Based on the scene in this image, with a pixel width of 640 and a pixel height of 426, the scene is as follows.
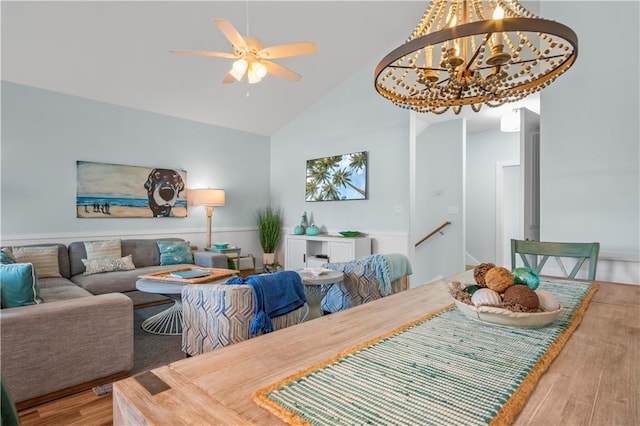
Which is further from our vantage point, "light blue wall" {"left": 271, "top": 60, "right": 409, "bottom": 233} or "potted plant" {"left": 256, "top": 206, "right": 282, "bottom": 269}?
"potted plant" {"left": 256, "top": 206, "right": 282, "bottom": 269}

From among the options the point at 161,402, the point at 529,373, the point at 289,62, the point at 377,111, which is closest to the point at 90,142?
the point at 289,62

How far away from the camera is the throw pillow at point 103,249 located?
3.91 m

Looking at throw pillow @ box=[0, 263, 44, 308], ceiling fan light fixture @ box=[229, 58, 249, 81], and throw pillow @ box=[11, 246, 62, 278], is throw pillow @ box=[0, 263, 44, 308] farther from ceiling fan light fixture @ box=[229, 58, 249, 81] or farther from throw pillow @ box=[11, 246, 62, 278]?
ceiling fan light fixture @ box=[229, 58, 249, 81]

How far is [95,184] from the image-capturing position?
426 cm

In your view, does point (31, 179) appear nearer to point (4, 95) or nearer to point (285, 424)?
point (4, 95)

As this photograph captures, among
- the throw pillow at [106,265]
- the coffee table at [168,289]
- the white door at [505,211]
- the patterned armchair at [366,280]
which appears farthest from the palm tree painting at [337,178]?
the throw pillow at [106,265]

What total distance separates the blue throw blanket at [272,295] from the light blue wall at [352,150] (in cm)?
252

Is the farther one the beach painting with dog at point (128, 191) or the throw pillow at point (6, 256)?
the beach painting with dog at point (128, 191)

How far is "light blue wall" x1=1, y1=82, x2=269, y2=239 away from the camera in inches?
147

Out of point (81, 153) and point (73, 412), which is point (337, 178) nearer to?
point (81, 153)

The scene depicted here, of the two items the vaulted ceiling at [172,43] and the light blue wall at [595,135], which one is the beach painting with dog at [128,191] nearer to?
the vaulted ceiling at [172,43]

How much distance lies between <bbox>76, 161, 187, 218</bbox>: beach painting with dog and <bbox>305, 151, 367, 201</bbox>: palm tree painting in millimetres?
1974

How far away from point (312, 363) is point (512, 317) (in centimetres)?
65

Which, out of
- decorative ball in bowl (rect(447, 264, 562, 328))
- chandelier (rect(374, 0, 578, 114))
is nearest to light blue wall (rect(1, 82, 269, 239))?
chandelier (rect(374, 0, 578, 114))
